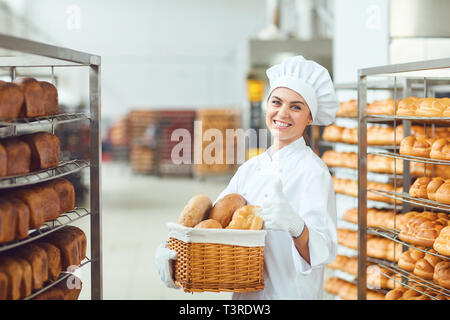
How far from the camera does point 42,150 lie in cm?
185

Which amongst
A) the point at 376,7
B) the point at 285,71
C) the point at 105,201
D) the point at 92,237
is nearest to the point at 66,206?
the point at 92,237

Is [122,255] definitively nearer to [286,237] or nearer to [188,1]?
[286,237]

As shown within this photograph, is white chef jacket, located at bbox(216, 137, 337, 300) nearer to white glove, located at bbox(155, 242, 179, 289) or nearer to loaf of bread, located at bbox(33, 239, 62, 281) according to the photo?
white glove, located at bbox(155, 242, 179, 289)

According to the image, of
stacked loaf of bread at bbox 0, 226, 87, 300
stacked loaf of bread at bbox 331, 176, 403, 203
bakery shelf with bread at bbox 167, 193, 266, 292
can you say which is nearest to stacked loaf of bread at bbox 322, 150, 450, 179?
stacked loaf of bread at bbox 331, 176, 403, 203

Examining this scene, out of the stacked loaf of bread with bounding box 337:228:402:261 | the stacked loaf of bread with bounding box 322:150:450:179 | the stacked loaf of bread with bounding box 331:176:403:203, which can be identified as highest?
the stacked loaf of bread with bounding box 322:150:450:179

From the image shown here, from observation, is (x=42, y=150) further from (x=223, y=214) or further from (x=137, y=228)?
(x=137, y=228)

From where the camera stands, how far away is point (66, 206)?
2.08 metres

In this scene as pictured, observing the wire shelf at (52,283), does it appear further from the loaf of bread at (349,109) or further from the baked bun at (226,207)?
the loaf of bread at (349,109)

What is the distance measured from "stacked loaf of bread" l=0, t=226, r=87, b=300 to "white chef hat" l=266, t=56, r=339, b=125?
3.11 feet

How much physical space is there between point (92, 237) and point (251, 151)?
0.82m

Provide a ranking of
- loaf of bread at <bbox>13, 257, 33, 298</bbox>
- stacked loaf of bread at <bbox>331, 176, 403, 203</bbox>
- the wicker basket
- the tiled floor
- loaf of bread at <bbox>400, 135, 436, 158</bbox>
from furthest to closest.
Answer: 1. the tiled floor
2. stacked loaf of bread at <bbox>331, 176, 403, 203</bbox>
3. loaf of bread at <bbox>400, 135, 436, 158</bbox>
4. the wicker basket
5. loaf of bread at <bbox>13, 257, 33, 298</bbox>

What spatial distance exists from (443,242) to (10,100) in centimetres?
190

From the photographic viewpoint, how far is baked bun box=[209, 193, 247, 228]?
1.91 meters

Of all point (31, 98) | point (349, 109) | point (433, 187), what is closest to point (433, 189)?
point (433, 187)
